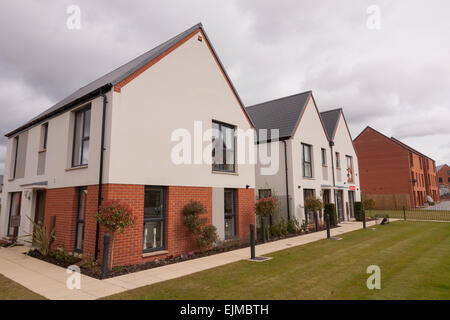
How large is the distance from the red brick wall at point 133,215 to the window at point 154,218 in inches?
7.2

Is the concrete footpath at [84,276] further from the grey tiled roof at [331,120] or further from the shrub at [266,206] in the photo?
the grey tiled roof at [331,120]

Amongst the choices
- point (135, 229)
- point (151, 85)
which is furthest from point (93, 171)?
point (151, 85)

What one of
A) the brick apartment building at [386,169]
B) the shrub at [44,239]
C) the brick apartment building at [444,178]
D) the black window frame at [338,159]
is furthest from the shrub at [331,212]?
the brick apartment building at [444,178]

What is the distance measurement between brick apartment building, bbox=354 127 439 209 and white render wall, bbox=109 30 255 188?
29.9 metres

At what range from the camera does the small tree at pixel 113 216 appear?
6781mm

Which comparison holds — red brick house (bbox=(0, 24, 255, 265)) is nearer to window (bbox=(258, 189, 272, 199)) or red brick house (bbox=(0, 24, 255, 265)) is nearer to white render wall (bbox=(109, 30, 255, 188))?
white render wall (bbox=(109, 30, 255, 188))

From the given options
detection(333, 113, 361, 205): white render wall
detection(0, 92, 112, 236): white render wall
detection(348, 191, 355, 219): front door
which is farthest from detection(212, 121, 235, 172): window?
detection(348, 191, 355, 219): front door

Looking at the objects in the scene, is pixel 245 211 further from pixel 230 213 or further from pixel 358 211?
pixel 358 211

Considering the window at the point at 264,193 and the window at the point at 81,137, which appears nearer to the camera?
the window at the point at 81,137

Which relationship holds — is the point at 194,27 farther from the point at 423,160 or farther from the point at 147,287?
the point at 423,160

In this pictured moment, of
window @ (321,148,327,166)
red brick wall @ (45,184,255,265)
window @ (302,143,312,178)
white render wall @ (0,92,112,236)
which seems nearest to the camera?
red brick wall @ (45,184,255,265)

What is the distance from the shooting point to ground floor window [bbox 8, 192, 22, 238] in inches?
448

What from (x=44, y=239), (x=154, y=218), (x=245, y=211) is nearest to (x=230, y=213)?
(x=245, y=211)
